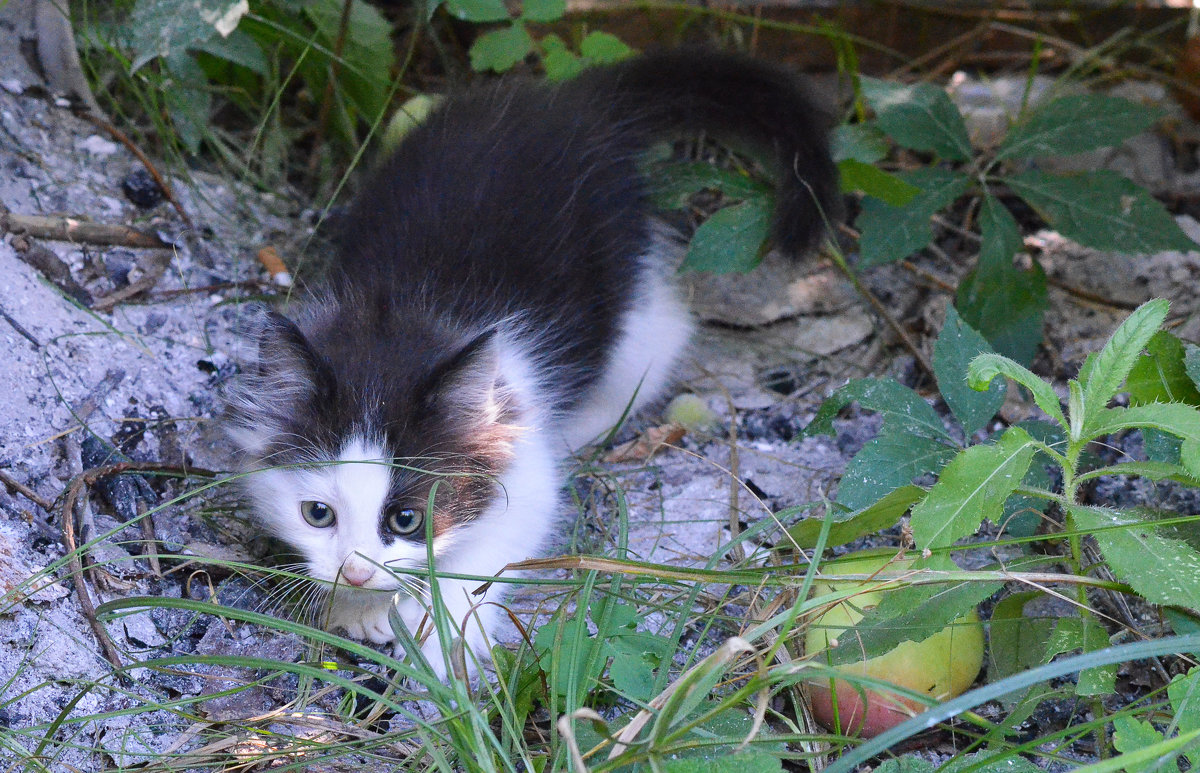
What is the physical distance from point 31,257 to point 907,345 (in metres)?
2.40

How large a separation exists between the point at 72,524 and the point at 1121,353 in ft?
6.36

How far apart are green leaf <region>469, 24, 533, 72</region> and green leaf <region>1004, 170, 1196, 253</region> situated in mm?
1453

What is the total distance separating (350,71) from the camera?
338 cm

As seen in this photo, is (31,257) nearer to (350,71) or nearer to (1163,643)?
(350,71)

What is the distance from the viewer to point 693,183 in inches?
117

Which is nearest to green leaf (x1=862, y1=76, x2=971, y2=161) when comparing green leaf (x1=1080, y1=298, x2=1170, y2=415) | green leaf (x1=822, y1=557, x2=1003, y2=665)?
green leaf (x1=1080, y1=298, x2=1170, y2=415)

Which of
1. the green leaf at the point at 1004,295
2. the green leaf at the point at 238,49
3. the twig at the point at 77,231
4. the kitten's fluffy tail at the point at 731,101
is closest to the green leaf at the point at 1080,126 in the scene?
the green leaf at the point at 1004,295

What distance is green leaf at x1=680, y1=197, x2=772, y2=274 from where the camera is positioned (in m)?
2.82

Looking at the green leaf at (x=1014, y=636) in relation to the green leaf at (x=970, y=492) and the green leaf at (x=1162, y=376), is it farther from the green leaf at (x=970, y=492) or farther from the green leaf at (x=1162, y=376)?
the green leaf at (x=1162, y=376)

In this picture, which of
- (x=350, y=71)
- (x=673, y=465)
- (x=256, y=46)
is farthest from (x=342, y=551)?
(x=350, y=71)

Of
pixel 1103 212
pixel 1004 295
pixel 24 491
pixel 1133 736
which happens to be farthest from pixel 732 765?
pixel 1103 212

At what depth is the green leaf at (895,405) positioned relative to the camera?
2102mm

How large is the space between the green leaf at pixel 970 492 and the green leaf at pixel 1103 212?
1.26 m

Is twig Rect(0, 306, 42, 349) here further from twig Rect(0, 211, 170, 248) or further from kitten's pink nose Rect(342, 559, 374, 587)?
kitten's pink nose Rect(342, 559, 374, 587)
